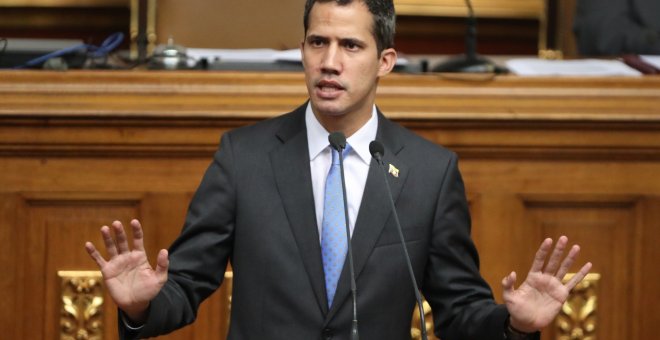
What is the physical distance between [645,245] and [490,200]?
1.48 feet

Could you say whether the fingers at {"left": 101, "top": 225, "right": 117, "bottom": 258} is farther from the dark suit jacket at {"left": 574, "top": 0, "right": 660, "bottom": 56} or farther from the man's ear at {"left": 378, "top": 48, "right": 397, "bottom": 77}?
the dark suit jacket at {"left": 574, "top": 0, "right": 660, "bottom": 56}

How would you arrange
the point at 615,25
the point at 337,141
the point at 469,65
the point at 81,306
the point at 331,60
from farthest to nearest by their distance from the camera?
the point at 615,25, the point at 469,65, the point at 81,306, the point at 331,60, the point at 337,141

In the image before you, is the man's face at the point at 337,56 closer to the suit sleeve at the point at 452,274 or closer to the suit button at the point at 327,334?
the suit sleeve at the point at 452,274

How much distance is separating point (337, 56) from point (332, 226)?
0.34m

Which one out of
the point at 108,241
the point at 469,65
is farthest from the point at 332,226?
the point at 469,65

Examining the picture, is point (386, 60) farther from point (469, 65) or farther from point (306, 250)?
point (469, 65)

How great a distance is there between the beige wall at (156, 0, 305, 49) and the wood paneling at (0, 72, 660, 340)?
116 centimetres

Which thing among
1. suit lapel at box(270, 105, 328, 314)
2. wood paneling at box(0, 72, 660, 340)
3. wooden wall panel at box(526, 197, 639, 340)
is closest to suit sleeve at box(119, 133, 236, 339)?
suit lapel at box(270, 105, 328, 314)

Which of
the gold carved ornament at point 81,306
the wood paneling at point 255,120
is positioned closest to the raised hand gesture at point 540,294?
the wood paneling at point 255,120

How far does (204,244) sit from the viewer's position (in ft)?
8.23

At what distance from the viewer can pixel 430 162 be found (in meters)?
2.63

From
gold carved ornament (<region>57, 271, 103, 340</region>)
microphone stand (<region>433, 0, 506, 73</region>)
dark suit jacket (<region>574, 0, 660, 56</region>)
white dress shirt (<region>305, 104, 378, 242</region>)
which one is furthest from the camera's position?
dark suit jacket (<region>574, 0, 660, 56</region>)

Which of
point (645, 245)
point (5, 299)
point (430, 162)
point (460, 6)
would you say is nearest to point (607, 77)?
point (645, 245)

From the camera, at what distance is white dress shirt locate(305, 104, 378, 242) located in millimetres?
2580
